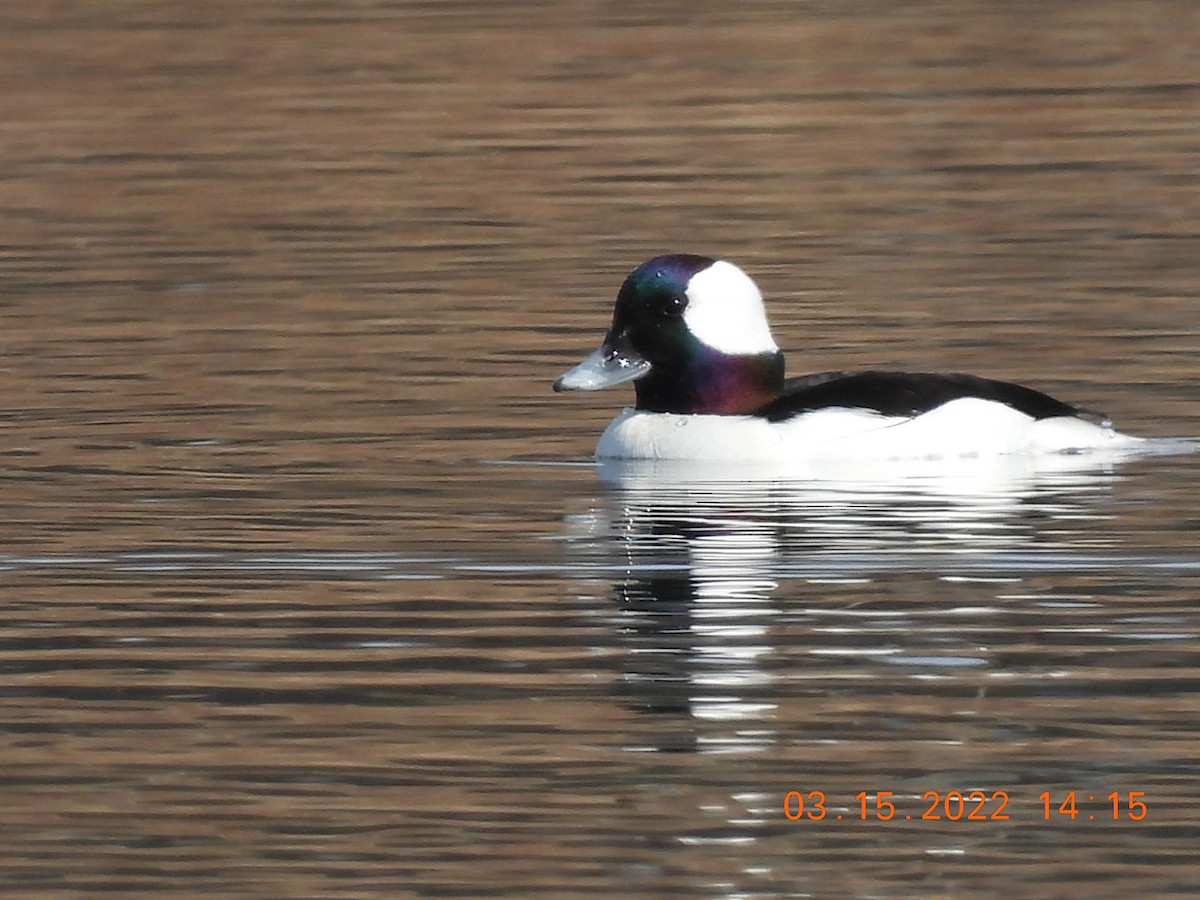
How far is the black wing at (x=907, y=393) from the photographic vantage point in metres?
11.6

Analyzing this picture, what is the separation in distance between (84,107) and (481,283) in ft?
24.2

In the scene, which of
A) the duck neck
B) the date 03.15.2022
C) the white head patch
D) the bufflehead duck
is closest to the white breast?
the bufflehead duck

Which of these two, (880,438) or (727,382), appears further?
(727,382)

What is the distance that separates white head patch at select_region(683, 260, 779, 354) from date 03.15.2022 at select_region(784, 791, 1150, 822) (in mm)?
5047

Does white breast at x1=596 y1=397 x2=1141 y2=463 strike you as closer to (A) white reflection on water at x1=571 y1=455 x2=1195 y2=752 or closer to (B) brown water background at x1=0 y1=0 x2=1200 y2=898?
(A) white reflection on water at x1=571 y1=455 x2=1195 y2=752

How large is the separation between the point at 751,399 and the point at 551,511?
1.54 m

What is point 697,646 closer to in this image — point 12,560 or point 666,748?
point 666,748

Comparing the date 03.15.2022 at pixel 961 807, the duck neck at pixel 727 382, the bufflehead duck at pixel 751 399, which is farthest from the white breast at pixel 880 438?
the date 03.15.2022 at pixel 961 807

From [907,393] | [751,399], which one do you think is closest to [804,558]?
[907,393]

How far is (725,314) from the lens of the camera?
40.1 ft

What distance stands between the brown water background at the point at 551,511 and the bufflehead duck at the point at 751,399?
0.38m

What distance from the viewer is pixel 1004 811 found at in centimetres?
711
